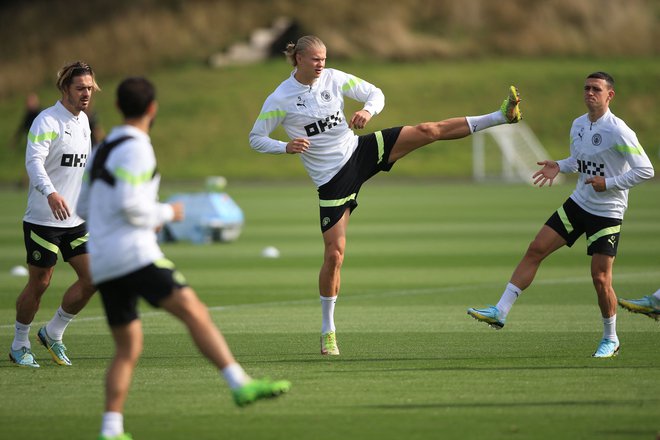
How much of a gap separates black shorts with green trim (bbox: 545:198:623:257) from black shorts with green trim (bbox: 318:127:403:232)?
1.52 metres

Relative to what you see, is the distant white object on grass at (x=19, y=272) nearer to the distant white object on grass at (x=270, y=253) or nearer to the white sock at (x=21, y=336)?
the distant white object on grass at (x=270, y=253)

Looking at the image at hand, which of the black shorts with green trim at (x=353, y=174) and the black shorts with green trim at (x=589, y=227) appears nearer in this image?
the black shorts with green trim at (x=589, y=227)

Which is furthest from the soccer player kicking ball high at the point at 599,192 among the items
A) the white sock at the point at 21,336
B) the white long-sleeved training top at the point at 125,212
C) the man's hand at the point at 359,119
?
the white long-sleeved training top at the point at 125,212

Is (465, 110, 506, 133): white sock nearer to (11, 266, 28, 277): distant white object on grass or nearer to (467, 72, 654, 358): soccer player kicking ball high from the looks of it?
(467, 72, 654, 358): soccer player kicking ball high

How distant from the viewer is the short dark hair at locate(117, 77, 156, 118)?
6.46 m

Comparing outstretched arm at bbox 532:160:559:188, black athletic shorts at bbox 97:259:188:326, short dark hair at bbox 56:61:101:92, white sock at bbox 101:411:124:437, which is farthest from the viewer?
outstretched arm at bbox 532:160:559:188

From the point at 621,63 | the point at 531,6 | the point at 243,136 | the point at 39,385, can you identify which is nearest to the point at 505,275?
the point at 39,385

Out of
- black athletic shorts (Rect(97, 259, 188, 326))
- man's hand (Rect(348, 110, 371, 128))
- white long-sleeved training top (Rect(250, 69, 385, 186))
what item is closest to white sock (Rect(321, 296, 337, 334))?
white long-sleeved training top (Rect(250, 69, 385, 186))

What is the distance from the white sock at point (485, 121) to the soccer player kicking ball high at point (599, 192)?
21.8 inches

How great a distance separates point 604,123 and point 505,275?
6.51 meters

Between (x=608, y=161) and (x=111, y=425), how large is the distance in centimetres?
487

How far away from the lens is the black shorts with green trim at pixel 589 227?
367 inches

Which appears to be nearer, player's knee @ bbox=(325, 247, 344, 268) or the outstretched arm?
the outstretched arm

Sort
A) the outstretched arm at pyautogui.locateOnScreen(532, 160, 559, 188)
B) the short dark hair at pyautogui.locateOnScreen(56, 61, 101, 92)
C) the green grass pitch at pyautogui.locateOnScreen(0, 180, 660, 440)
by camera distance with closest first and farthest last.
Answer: the green grass pitch at pyautogui.locateOnScreen(0, 180, 660, 440) → the short dark hair at pyautogui.locateOnScreen(56, 61, 101, 92) → the outstretched arm at pyautogui.locateOnScreen(532, 160, 559, 188)
